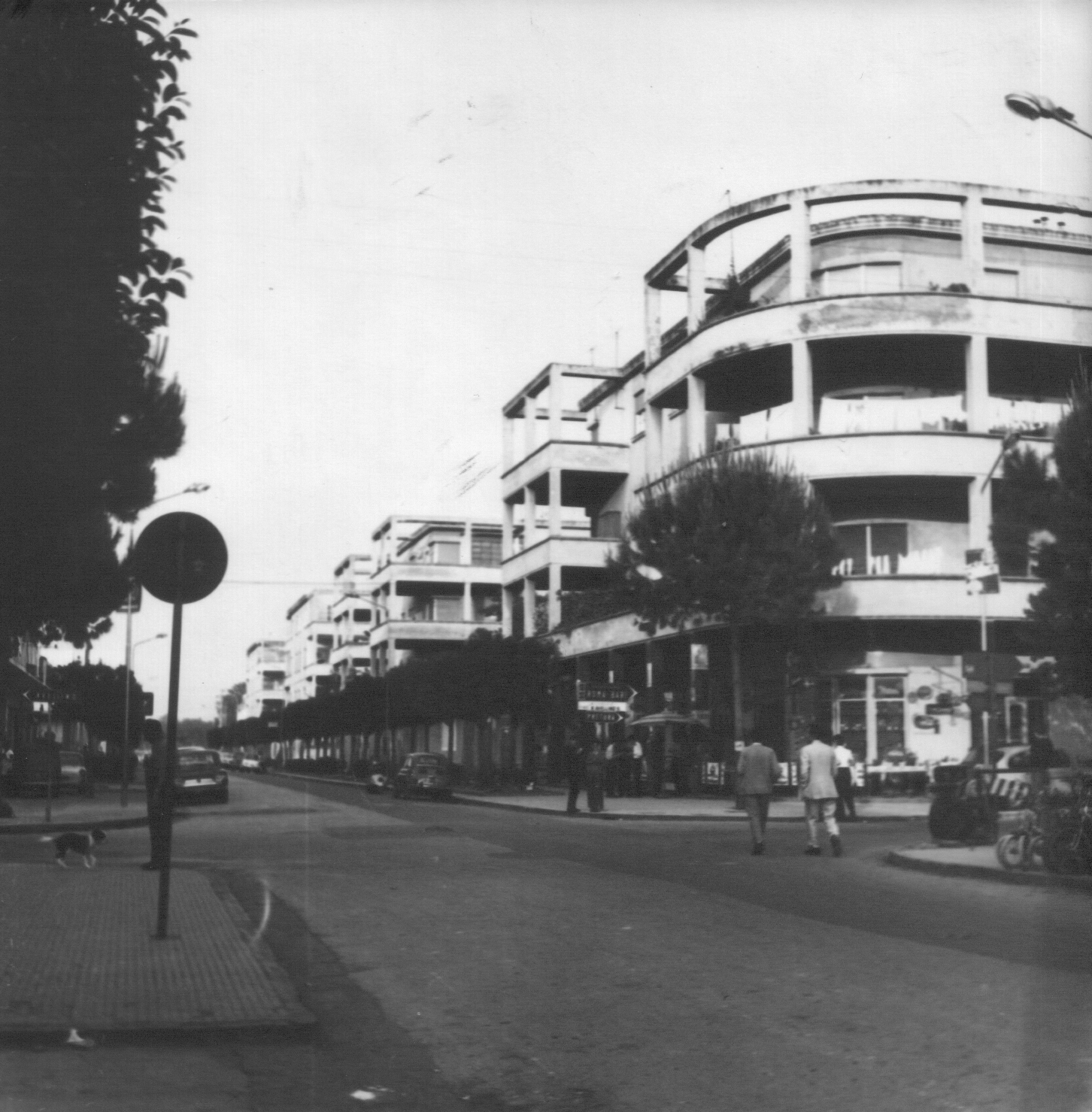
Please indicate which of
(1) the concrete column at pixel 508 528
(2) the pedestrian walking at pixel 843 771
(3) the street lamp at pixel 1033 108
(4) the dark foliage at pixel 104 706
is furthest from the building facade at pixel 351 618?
(3) the street lamp at pixel 1033 108

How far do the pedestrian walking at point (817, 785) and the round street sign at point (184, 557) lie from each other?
10522mm

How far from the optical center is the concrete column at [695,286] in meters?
42.3

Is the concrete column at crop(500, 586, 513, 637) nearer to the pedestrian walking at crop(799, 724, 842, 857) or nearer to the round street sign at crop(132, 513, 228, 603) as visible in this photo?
the pedestrian walking at crop(799, 724, 842, 857)

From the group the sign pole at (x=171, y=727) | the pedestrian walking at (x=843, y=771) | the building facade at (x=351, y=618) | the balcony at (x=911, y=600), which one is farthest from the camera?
the building facade at (x=351, y=618)

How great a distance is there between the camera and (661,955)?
914cm

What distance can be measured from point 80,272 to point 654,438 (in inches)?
1531

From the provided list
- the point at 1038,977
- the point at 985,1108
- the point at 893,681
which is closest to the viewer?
the point at 985,1108

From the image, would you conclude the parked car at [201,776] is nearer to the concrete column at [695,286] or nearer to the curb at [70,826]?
the curb at [70,826]

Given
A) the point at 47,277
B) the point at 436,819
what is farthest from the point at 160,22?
the point at 436,819

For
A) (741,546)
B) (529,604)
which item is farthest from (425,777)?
(529,604)

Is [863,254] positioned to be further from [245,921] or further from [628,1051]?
[628,1051]

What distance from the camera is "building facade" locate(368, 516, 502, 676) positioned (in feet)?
256

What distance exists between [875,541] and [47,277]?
32088 mm

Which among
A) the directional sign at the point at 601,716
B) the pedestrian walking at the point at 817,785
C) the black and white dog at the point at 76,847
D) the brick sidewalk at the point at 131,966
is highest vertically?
the directional sign at the point at 601,716
